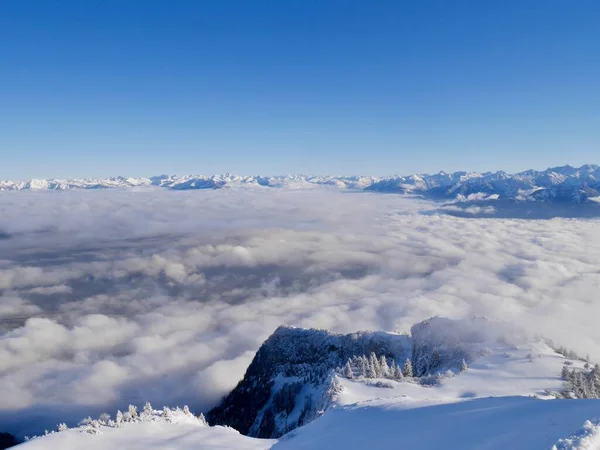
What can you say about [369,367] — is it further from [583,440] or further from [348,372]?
[583,440]

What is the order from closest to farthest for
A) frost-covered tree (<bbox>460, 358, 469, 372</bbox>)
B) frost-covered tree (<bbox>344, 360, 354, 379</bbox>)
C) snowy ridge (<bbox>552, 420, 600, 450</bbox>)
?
snowy ridge (<bbox>552, 420, 600, 450</bbox>), frost-covered tree (<bbox>344, 360, 354, 379</bbox>), frost-covered tree (<bbox>460, 358, 469, 372</bbox>)

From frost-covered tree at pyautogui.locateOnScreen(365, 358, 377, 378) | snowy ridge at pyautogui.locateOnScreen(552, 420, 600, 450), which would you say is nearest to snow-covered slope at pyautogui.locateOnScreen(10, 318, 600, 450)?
snowy ridge at pyautogui.locateOnScreen(552, 420, 600, 450)

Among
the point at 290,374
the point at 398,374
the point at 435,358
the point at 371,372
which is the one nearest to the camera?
the point at 398,374

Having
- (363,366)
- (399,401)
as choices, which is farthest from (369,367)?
(399,401)

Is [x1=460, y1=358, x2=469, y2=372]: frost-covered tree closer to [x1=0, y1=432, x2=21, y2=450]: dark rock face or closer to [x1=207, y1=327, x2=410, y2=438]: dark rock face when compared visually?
[x1=207, y1=327, x2=410, y2=438]: dark rock face

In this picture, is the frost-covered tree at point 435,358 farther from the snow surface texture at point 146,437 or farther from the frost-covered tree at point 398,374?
the snow surface texture at point 146,437

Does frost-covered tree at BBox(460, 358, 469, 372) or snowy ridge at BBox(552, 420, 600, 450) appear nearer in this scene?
snowy ridge at BBox(552, 420, 600, 450)
